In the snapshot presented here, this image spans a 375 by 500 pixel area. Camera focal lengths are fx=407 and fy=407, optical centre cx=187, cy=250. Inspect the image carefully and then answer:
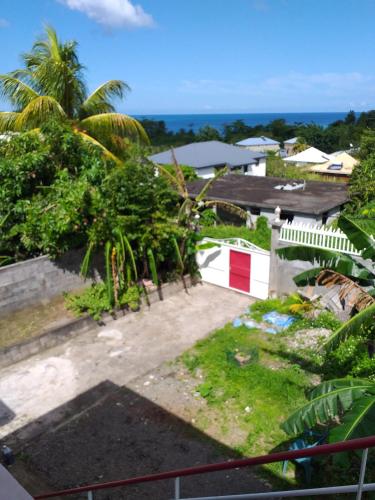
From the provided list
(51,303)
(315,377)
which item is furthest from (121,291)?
(315,377)

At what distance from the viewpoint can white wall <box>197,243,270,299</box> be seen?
12.5m

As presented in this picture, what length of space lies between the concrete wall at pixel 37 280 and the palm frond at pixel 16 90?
5.71m

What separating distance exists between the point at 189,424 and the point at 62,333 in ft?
14.7

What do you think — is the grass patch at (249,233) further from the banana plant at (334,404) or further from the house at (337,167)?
the house at (337,167)

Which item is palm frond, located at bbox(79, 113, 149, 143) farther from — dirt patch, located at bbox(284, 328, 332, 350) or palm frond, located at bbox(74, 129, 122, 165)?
dirt patch, located at bbox(284, 328, 332, 350)

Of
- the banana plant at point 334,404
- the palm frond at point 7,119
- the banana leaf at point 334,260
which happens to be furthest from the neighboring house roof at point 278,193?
the banana plant at point 334,404

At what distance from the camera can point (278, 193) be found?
19.9 meters

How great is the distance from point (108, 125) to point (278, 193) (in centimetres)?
951

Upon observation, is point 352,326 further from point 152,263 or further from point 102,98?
point 102,98

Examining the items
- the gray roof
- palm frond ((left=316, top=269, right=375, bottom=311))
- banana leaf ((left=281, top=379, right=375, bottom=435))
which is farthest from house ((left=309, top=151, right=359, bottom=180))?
banana leaf ((left=281, top=379, right=375, bottom=435))

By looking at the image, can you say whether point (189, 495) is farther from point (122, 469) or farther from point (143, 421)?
point (143, 421)

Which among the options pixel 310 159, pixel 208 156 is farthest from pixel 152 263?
pixel 310 159

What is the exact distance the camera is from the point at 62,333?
34.1 feet

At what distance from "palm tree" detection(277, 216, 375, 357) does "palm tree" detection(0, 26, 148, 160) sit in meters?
9.07
